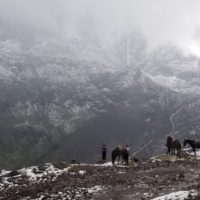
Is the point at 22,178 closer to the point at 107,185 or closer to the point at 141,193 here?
the point at 107,185

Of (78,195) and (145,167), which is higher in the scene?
(145,167)

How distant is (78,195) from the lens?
35.0 meters

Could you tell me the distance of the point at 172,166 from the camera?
48.1 metres

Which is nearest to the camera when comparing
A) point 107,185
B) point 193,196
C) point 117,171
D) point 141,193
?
point 193,196

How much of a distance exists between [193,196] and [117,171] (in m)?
20.8

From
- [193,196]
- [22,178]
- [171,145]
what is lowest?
[193,196]

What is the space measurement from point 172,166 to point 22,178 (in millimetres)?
16246

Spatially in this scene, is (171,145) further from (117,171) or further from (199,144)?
(117,171)

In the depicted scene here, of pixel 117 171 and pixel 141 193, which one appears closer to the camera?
pixel 141 193

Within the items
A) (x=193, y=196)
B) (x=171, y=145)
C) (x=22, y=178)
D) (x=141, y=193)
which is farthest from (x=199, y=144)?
(x=193, y=196)

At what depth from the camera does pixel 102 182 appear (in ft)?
131

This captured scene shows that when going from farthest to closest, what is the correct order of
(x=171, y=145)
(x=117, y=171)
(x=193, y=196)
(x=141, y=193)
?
(x=171, y=145) → (x=117, y=171) → (x=141, y=193) → (x=193, y=196)

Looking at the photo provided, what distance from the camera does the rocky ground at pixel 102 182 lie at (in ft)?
114

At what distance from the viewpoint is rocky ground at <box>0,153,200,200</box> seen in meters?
34.7
